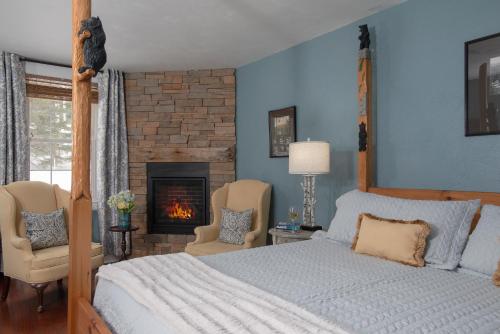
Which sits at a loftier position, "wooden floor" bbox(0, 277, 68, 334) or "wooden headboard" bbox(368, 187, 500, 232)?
"wooden headboard" bbox(368, 187, 500, 232)

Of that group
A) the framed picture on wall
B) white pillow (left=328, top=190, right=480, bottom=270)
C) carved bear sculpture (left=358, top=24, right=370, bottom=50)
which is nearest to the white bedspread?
white pillow (left=328, top=190, right=480, bottom=270)

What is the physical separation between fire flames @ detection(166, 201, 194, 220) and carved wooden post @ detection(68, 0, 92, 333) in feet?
9.72

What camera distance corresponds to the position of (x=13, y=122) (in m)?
4.09

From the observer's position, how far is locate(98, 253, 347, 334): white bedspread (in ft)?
3.81

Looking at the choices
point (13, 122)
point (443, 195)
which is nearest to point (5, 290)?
point (13, 122)

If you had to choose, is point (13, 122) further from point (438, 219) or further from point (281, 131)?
point (438, 219)

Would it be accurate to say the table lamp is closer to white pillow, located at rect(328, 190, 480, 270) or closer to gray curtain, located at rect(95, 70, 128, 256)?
white pillow, located at rect(328, 190, 480, 270)

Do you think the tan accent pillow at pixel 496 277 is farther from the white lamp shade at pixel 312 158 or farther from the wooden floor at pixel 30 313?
the wooden floor at pixel 30 313

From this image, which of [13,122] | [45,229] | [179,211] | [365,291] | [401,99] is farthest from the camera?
[179,211]

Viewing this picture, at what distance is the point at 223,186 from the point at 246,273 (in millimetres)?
2875

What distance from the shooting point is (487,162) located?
244 centimetres

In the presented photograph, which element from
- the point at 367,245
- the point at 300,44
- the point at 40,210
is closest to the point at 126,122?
the point at 40,210

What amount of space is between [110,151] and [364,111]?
3.31 metres

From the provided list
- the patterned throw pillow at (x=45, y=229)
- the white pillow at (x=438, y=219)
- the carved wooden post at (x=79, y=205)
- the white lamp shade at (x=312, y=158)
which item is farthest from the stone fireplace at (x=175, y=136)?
the carved wooden post at (x=79, y=205)
